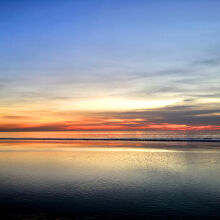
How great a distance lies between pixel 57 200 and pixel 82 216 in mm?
3579

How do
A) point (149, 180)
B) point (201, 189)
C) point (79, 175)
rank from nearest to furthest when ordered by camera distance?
point (201, 189)
point (149, 180)
point (79, 175)

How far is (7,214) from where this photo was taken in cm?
1434

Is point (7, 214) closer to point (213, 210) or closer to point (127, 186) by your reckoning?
point (127, 186)

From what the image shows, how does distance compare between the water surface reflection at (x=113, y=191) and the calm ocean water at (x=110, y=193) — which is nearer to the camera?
the calm ocean water at (x=110, y=193)

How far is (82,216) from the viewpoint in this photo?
1432cm

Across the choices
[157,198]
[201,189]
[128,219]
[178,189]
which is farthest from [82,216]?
[201,189]

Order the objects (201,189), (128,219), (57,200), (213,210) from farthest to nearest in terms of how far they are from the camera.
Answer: (201,189)
(57,200)
(213,210)
(128,219)

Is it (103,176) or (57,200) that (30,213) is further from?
(103,176)

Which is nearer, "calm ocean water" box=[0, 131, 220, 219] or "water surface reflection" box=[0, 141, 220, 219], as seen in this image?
"calm ocean water" box=[0, 131, 220, 219]

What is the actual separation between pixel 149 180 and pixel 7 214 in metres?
13.4

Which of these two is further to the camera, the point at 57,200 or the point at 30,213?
the point at 57,200

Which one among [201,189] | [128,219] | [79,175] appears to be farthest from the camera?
[79,175]

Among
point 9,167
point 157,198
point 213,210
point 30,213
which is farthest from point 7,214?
point 9,167

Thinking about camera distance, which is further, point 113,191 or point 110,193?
point 113,191
